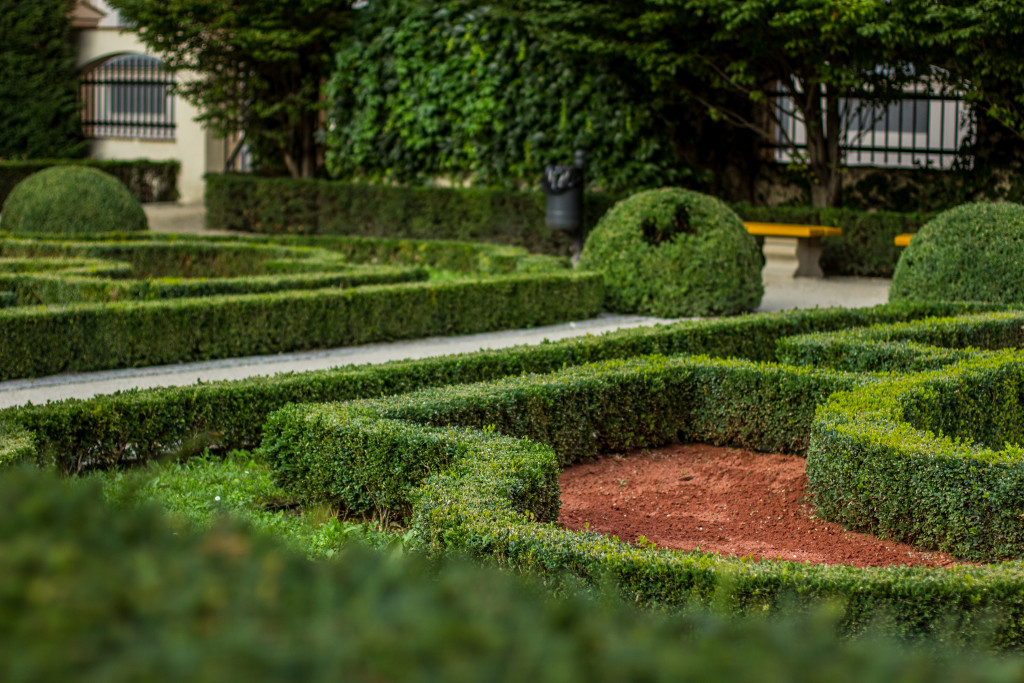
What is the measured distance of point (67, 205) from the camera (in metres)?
14.8

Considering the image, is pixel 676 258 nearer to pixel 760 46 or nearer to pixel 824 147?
pixel 760 46

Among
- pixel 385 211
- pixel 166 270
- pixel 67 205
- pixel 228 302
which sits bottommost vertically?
pixel 228 302

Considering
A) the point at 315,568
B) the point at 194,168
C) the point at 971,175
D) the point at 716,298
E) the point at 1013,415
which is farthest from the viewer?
the point at 194,168

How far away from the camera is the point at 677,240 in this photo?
11266 mm

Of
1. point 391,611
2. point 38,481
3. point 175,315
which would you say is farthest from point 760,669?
point 175,315

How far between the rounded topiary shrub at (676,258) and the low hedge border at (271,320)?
0.42 meters

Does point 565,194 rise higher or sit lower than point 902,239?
higher

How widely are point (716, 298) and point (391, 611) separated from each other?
10186mm

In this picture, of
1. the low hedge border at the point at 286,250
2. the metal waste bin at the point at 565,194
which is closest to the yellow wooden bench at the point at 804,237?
the metal waste bin at the point at 565,194

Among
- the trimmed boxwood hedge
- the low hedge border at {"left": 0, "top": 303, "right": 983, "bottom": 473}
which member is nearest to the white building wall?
the low hedge border at {"left": 0, "top": 303, "right": 983, "bottom": 473}

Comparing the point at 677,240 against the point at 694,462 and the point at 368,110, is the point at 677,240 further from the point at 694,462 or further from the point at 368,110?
the point at 368,110

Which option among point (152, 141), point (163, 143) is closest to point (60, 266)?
point (163, 143)

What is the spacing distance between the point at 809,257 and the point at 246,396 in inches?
415

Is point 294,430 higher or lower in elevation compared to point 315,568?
lower
